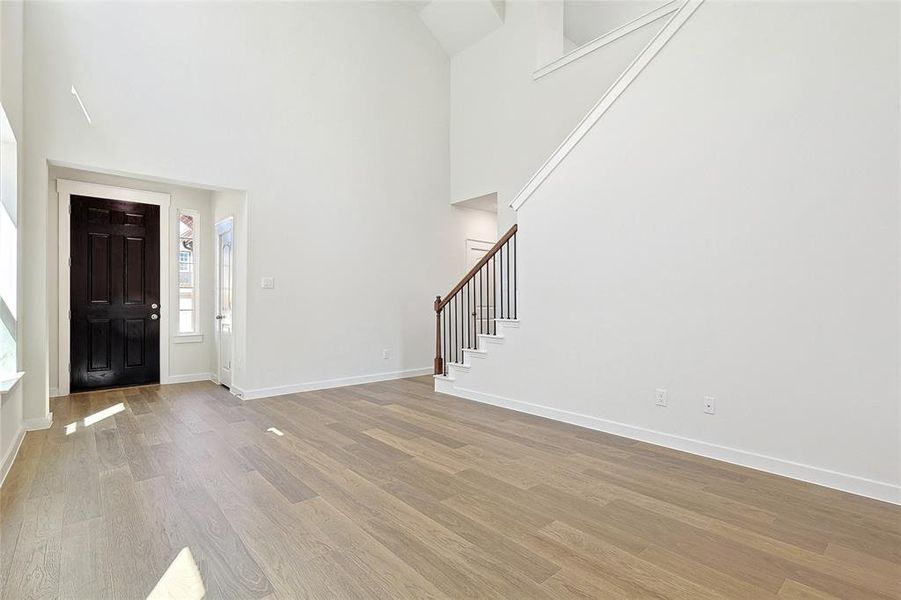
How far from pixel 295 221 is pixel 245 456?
2979 mm

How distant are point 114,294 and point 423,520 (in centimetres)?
526

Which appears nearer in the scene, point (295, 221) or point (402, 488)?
point (402, 488)

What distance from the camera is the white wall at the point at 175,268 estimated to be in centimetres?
507

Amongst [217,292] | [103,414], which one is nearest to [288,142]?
[217,292]

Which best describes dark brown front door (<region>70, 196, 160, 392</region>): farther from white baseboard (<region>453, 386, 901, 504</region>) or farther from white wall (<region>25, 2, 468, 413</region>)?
white baseboard (<region>453, 386, 901, 504</region>)

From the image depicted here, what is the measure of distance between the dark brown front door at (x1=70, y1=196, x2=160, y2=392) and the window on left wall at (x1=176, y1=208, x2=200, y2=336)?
27 cm

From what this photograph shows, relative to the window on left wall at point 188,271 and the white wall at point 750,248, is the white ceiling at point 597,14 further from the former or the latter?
the window on left wall at point 188,271

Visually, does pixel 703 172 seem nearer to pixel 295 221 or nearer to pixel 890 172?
pixel 890 172

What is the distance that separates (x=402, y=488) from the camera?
262cm

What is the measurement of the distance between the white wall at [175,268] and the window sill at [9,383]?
7.10 feet

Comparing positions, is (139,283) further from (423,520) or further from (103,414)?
(423,520)

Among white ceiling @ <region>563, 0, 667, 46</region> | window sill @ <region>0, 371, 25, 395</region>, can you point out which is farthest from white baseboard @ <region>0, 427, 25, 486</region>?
white ceiling @ <region>563, 0, 667, 46</region>

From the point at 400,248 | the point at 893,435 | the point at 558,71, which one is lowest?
the point at 893,435

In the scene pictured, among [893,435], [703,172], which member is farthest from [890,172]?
[893,435]
